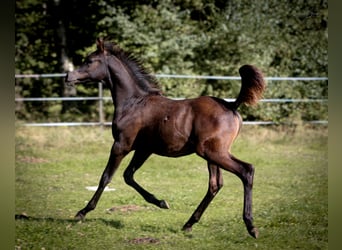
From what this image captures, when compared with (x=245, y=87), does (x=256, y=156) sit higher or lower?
lower

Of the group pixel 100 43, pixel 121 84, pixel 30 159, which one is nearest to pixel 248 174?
pixel 121 84

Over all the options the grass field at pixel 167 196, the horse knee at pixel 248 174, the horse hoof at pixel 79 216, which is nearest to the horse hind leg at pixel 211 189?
the grass field at pixel 167 196

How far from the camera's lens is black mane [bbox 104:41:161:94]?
491cm

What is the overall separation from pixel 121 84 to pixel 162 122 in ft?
1.95

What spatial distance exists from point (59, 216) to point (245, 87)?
2.08m

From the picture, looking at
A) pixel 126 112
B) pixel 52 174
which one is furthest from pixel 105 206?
pixel 52 174

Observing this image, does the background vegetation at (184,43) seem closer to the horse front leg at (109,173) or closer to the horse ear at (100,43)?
the horse ear at (100,43)

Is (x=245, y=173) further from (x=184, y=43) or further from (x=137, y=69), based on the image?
(x=184, y=43)

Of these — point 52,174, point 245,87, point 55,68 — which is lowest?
point 52,174

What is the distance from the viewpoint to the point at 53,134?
30.2 ft

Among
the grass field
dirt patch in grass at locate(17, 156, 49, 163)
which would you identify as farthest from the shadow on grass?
dirt patch in grass at locate(17, 156, 49, 163)

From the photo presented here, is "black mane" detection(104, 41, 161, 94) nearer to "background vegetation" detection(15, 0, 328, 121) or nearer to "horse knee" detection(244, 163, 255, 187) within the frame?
"horse knee" detection(244, 163, 255, 187)

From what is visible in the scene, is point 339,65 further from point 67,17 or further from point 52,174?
point 67,17

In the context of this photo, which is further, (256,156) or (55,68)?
(55,68)
